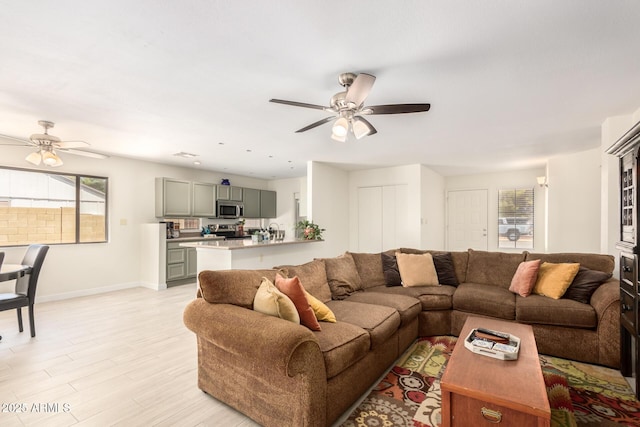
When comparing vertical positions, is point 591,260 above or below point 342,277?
above

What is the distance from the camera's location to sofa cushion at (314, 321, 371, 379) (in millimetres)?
1787

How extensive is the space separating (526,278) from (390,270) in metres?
1.40

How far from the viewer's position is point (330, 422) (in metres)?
1.80

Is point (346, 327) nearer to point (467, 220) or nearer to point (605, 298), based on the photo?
point (605, 298)

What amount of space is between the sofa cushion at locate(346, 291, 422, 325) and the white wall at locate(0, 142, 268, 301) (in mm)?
4723

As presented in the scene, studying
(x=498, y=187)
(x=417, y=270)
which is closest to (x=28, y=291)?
(x=417, y=270)

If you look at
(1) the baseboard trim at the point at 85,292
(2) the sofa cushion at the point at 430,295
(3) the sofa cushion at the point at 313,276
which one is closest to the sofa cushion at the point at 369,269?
(2) the sofa cushion at the point at 430,295

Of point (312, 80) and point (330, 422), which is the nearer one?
point (330, 422)

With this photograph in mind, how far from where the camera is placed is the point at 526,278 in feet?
10.2

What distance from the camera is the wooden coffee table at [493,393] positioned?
1.38m

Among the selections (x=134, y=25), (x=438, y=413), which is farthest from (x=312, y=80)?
(x=438, y=413)

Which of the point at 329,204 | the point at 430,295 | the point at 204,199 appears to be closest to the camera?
the point at 430,295

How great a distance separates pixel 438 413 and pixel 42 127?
5025 mm

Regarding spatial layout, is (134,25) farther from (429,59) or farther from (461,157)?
(461,157)
